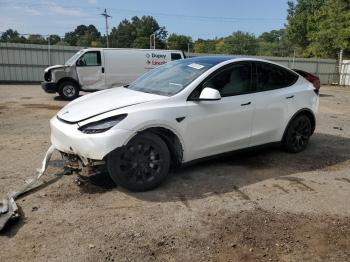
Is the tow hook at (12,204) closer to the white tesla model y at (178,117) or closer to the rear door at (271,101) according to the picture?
the white tesla model y at (178,117)

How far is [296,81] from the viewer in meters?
6.12

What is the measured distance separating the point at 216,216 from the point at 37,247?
1785 mm

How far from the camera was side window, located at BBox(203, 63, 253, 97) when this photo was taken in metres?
5.03

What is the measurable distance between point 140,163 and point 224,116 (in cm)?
137

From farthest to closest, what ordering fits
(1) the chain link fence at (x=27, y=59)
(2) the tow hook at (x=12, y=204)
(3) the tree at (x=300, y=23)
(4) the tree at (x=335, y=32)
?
(3) the tree at (x=300, y=23)
(4) the tree at (x=335, y=32)
(1) the chain link fence at (x=27, y=59)
(2) the tow hook at (x=12, y=204)

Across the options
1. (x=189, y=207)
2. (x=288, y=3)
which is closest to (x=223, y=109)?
(x=189, y=207)

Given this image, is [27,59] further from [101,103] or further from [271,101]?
[271,101]

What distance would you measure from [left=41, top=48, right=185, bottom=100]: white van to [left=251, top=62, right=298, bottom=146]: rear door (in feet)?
33.4

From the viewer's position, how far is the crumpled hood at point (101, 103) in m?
4.35

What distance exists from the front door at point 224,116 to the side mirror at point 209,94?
14cm

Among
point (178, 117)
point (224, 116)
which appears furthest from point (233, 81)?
point (178, 117)

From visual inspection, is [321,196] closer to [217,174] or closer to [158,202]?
[217,174]

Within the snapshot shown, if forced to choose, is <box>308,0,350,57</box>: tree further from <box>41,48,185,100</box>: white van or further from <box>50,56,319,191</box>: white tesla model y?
<box>50,56,319,191</box>: white tesla model y

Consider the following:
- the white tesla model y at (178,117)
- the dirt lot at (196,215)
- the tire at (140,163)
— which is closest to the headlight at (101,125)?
the white tesla model y at (178,117)
